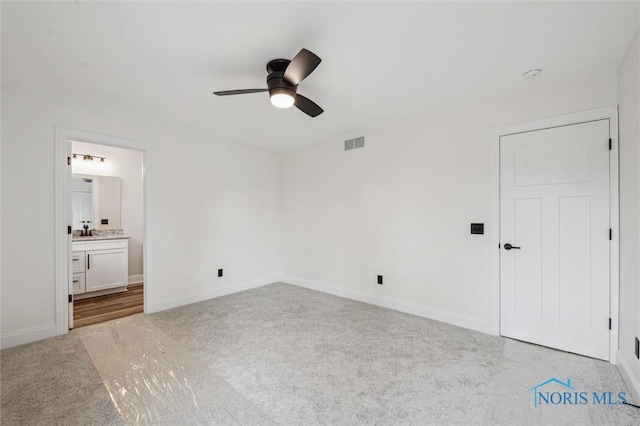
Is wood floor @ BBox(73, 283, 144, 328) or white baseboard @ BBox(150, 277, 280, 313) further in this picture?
white baseboard @ BBox(150, 277, 280, 313)

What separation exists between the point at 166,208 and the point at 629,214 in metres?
4.62

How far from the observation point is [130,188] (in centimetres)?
506

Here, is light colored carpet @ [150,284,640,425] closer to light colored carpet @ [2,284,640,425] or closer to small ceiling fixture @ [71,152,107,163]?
light colored carpet @ [2,284,640,425]

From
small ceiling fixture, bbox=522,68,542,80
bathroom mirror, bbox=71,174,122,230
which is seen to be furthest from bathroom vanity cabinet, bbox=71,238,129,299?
small ceiling fixture, bbox=522,68,542,80

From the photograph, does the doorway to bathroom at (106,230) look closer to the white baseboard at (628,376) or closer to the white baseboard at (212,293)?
the white baseboard at (212,293)

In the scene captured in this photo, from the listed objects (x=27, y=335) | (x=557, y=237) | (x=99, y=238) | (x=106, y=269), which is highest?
(x=557, y=237)

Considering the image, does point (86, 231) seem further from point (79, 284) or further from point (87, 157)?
point (87, 157)

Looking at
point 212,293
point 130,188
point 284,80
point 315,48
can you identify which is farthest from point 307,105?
point 130,188

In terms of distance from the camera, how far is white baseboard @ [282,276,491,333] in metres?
2.97

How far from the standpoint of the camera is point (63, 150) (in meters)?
2.88

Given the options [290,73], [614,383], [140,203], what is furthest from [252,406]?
[140,203]

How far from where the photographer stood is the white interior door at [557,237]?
2365 millimetres

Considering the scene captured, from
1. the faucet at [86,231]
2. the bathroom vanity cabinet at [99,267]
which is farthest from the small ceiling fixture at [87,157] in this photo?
the bathroom vanity cabinet at [99,267]

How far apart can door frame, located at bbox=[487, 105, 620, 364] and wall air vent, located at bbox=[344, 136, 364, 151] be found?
1.63 metres
